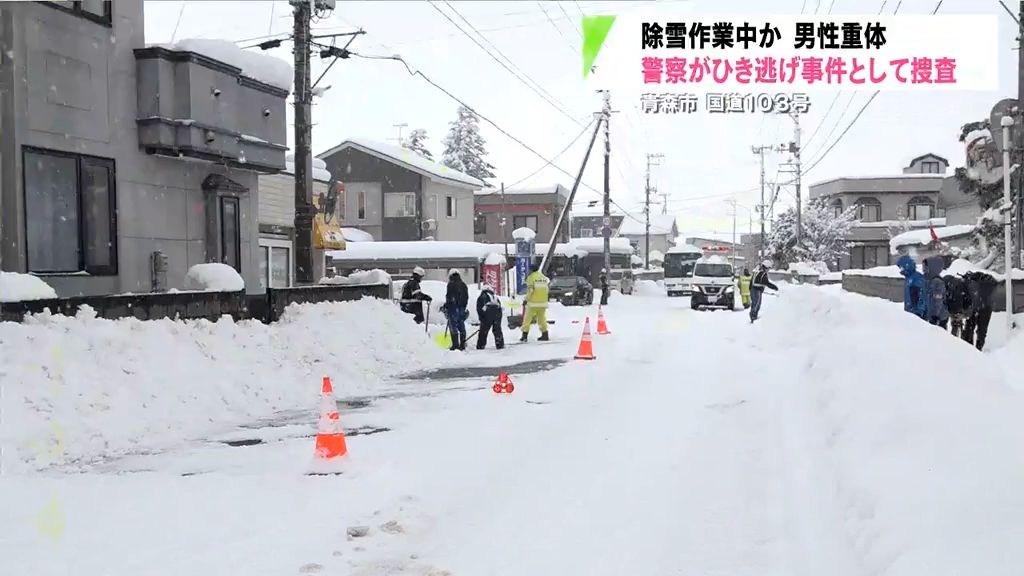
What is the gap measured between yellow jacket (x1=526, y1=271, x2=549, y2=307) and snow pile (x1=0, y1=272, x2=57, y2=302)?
10.9m

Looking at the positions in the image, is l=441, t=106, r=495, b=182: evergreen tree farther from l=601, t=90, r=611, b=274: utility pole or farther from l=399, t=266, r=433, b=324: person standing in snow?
l=399, t=266, r=433, b=324: person standing in snow

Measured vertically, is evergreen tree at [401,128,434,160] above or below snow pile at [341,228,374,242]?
above

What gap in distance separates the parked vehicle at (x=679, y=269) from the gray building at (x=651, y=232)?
1771 inches

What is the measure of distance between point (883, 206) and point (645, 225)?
115 feet

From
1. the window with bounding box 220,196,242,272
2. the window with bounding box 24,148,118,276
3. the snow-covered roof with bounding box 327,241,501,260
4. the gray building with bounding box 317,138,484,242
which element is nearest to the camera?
the window with bounding box 24,148,118,276

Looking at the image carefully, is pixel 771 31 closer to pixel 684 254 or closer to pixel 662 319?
pixel 662 319

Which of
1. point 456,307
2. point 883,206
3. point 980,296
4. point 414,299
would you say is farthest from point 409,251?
point 883,206

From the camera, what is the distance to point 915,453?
19.1 ft

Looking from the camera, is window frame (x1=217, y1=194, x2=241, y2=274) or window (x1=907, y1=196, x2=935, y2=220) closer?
window frame (x1=217, y1=194, x2=241, y2=274)

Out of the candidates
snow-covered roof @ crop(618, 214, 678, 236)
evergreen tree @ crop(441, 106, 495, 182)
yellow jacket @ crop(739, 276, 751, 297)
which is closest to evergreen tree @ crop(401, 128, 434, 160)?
evergreen tree @ crop(441, 106, 495, 182)

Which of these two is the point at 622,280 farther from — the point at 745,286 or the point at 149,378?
the point at 149,378

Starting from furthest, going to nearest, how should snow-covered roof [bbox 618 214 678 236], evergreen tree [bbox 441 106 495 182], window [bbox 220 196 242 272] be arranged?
1. snow-covered roof [bbox 618 214 678 236]
2. evergreen tree [bbox 441 106 495 182]
3. window [bbox 220 196 242 272]

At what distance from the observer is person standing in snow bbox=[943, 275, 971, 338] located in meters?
15.1

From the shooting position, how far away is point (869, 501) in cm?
529
